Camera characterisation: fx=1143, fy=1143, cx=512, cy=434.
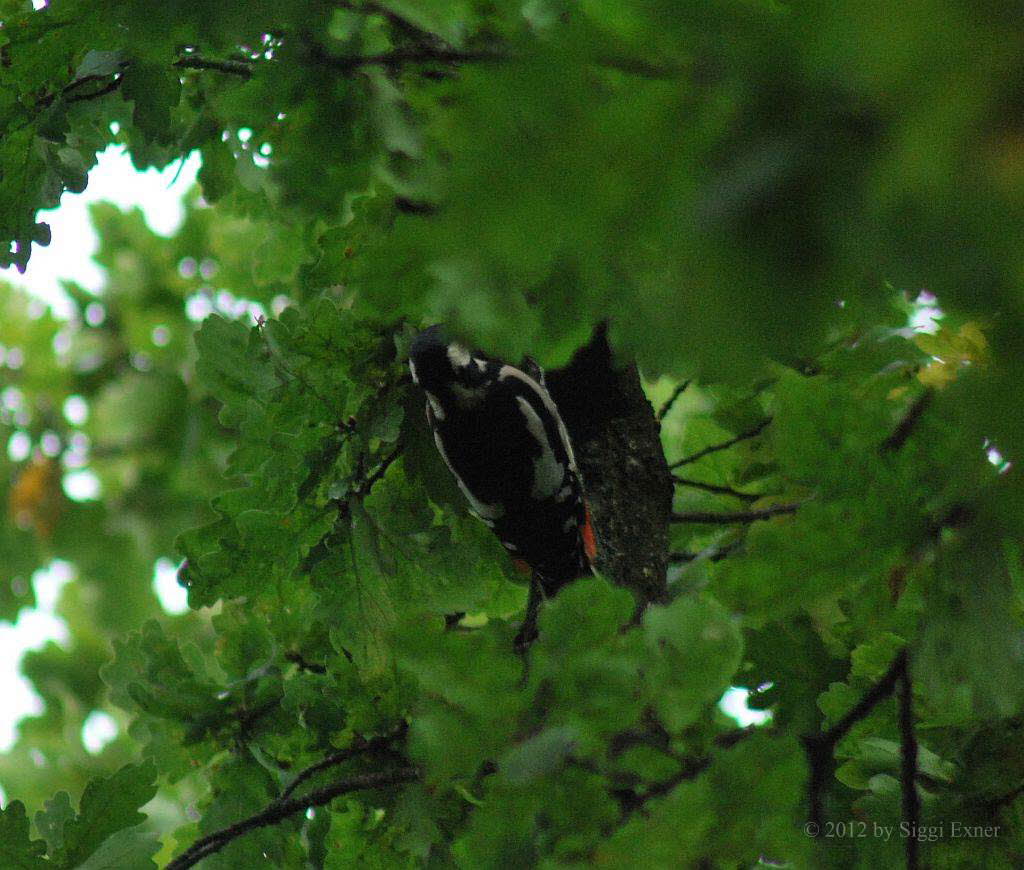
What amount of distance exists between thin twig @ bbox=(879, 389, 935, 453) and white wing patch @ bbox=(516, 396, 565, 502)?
1.74 metres

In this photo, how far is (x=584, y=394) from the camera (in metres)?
2.21

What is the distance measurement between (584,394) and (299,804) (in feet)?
2.97

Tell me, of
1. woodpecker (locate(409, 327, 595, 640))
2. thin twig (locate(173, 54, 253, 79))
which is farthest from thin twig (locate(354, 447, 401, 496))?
thin twig (locate(173, 54, 253, 79))

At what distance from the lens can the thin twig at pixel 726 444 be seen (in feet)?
7.69

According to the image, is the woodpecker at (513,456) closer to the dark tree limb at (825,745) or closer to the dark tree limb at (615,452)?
the dark tree limb at (615,452)

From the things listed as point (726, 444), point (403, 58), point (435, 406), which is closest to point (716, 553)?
point (726, 444)

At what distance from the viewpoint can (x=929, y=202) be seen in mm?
678

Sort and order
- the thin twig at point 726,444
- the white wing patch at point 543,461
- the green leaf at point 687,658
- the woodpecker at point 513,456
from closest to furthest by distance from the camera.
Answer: the green leaf at point 687,658 < the thin twig at point 726,444 < the woodpecker at point 513,456 < the white wing patch at point 543,461

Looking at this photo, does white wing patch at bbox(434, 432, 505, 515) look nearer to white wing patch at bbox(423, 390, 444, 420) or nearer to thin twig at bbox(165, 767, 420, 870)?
white wing patch at bbox(423, 390, 444, 420)

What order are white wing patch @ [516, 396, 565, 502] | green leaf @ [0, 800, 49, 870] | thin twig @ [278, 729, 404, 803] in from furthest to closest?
white wing patch @ [516, 396, 565, 502]
thin twig @ [278, 729, 404, 803]
green leaf @ [0, 800, 49, 870]

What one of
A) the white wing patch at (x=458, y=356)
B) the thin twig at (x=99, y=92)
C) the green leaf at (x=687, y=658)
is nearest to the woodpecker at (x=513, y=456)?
the white wing patch at (x=458, y=356)

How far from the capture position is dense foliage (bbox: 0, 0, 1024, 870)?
729 millimetres

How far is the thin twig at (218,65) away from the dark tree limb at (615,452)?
0.80 metres

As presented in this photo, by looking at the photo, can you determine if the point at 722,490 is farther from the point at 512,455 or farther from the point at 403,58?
the point at 403,58
